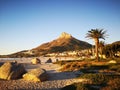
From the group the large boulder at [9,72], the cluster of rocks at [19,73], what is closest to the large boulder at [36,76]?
the cluster of rocks at [19,73]

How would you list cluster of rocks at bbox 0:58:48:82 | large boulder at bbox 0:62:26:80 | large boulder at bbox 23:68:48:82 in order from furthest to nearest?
1. large boulder at bbox 0:62:26:80
2. cluster of rocks at bbox 0:58:48:82
3. large boulder at bbox 23:68:48:82

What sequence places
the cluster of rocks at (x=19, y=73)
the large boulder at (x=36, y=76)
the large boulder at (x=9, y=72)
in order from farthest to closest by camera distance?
1. the large boulder at (x=9, y=72)
2. the cluster of rocks at (x=19, y=73)
3. the large boulder at (x=36, y=76)

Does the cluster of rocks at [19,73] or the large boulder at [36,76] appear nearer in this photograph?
the large boulder at [36,76]

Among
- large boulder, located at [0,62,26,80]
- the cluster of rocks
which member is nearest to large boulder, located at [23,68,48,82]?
the cluster of rocks

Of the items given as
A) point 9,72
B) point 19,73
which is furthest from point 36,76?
point 9,72

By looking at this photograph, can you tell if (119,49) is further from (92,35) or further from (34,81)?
(34,81)

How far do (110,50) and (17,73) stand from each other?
194 feet

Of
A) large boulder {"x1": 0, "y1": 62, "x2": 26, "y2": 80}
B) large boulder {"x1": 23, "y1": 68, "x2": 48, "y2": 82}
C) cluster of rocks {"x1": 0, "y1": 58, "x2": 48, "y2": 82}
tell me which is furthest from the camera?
large boulder {"x1": 0, "y1": 62, "x2": 26, "y2": 80}

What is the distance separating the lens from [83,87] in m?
15.6

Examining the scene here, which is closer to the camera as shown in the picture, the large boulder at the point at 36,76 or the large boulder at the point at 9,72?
the large boulder at the point at 36,76

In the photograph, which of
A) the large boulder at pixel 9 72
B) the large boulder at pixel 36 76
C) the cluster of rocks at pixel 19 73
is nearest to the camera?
the large boulder at pixel 36 76

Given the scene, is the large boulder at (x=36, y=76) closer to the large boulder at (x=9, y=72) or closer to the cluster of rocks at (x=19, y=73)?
the cluster of rocks at (x=19, y=73)

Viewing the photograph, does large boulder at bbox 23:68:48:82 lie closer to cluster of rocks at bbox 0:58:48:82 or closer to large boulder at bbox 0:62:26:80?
cluster of rocks at bbox 0:58:48:82

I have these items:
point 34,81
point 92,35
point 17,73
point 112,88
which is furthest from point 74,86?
point 92,35
